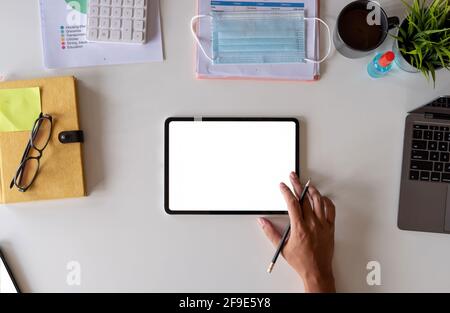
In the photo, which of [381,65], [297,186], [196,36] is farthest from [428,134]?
[196,36]

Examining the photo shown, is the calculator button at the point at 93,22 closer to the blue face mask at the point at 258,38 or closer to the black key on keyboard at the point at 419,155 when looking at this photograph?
the blue face mask at the point at 258,38

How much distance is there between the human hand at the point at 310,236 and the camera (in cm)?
76

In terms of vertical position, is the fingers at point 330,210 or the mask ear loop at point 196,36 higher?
the mask ear loop at point 196,36

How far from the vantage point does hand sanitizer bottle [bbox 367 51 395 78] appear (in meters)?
0.74

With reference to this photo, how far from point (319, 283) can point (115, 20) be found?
2.28 feet

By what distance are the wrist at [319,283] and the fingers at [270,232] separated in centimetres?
9

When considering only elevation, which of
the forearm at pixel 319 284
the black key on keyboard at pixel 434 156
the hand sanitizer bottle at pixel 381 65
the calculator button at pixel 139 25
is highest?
the calculator button at pixel 139 25

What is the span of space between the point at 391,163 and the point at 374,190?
7 cm

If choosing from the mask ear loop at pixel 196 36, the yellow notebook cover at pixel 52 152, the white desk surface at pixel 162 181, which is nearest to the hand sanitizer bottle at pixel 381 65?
the white desk surface at pixel 162 181

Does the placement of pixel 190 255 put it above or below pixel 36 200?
below
